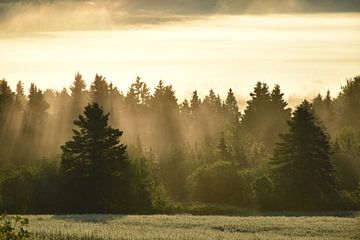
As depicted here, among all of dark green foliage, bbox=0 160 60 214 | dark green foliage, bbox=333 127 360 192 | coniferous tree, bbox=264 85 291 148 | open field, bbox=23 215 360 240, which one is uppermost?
coniferous tree, bbox=264 85 291 148

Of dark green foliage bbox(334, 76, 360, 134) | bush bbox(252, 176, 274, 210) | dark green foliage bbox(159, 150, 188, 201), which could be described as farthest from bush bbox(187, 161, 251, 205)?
dark green foliage bbox(334, 76, 360, 134)

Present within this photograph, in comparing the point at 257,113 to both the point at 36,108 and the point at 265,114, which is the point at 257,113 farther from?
the point at 36,108

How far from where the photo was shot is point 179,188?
399ft

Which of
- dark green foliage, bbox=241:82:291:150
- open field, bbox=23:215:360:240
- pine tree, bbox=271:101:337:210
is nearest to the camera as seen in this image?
open field, bbox=23:215:360:240

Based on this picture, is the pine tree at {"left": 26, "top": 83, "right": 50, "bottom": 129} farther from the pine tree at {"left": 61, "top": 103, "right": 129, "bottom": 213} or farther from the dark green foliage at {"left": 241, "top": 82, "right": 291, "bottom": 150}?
the pine tree at {"left": 61, "top": 103, "right": 129, "bottom": 213}

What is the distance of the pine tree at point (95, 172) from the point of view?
3492 inches

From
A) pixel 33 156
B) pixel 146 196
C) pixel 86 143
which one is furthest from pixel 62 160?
pixel 33 156

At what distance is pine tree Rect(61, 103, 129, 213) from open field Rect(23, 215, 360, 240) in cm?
2295

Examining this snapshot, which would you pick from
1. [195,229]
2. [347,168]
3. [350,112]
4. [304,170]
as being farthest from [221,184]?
[350,112]

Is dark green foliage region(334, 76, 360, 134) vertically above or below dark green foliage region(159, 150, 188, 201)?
above

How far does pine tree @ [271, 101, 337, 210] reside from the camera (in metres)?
96.2

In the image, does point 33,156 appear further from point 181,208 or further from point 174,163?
point 181,208

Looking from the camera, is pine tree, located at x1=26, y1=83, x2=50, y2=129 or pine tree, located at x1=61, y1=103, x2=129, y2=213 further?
pine tree, located at x1=26, y1=83, x2=50, y2=129

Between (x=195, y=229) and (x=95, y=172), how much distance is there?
36.9 m
